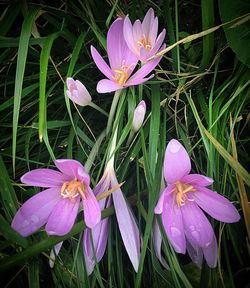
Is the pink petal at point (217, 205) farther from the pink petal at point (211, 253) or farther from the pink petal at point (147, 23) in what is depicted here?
the pink petal at point (147, 23)

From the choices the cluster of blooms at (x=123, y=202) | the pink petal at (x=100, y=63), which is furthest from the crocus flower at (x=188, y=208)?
the pink petal at (x=100, y=63)

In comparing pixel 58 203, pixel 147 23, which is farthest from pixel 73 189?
pixel 147 23

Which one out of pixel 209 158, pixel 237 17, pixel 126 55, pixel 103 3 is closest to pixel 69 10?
pixel 103 3

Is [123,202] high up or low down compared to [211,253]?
up

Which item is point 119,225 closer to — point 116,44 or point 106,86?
point 106,86

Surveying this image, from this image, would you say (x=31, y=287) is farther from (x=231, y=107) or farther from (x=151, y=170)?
(x=231, y=107)

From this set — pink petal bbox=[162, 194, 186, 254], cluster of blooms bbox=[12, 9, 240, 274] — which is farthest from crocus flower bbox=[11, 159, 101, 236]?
pink petal bbox=[162, 194, 186, 254]

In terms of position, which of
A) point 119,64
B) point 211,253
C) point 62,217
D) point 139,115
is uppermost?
point 119,64
